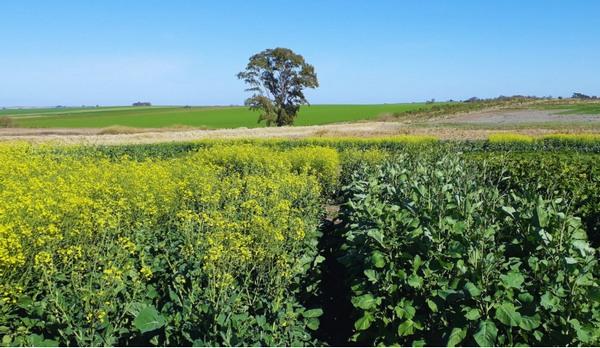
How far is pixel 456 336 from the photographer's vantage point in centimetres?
323

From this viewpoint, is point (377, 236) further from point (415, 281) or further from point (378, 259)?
point (415, 281)

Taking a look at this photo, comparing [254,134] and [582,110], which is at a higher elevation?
[582,110]

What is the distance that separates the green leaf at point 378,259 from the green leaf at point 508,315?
95 cm

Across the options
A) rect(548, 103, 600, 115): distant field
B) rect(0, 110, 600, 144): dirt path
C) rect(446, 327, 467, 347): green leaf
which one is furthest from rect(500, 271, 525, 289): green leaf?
rect(548, 103, 600, 115): distant field

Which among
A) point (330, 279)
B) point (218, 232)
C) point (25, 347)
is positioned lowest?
point (330, 279)

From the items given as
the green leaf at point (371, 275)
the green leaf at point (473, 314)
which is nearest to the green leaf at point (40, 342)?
the green leaf at point (371, 275)

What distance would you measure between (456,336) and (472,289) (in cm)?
35

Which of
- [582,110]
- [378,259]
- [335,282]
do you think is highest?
[582,110]

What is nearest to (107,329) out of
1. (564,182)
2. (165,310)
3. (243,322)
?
(165,310)

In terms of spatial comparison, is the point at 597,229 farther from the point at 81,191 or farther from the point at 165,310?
the point at 81,191

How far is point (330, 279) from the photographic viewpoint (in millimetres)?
5891

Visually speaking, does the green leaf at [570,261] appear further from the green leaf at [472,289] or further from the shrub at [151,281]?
the shrub at [151,281]

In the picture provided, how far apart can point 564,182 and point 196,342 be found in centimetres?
717

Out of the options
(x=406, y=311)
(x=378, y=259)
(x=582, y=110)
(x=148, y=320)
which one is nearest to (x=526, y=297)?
(x=406, y=311)
